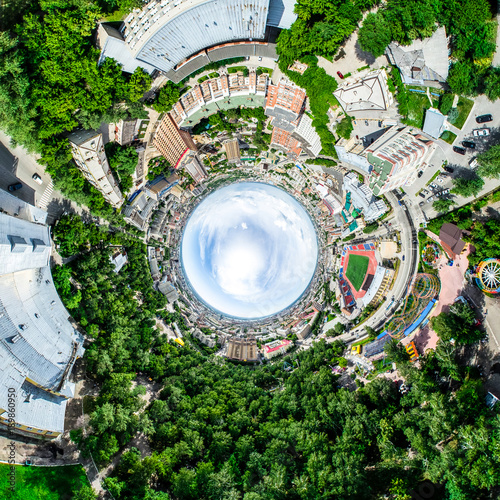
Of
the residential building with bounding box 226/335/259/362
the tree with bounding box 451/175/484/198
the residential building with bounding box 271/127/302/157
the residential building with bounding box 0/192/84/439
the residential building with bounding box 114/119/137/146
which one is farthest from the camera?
the residential building with bounding box 226/335/259/362

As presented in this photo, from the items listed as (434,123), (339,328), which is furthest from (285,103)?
(339,328)

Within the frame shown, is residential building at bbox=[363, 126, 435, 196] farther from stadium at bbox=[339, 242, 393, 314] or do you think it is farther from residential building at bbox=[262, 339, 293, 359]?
residential building at bbox=[262, 339, 293, 359]

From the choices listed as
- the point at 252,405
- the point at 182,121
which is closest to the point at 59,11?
the point at 182,121

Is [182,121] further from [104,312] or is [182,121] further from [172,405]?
[172,405]

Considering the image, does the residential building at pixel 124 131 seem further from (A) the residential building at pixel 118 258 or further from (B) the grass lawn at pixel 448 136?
(B) the grass lawn at pixel 448 136

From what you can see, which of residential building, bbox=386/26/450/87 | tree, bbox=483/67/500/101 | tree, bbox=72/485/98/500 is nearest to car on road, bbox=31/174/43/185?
tree, bbox=72/485/98/500

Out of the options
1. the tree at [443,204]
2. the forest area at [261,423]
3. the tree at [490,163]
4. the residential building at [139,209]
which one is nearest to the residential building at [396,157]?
the tree at [443,204]
